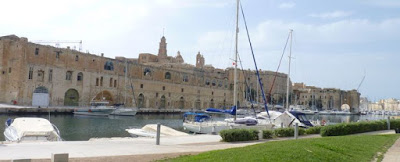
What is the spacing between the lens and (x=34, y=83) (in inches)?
1927

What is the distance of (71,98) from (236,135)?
4544 cm

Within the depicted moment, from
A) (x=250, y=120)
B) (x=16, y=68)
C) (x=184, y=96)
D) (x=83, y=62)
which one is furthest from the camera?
(x=184, y=96)

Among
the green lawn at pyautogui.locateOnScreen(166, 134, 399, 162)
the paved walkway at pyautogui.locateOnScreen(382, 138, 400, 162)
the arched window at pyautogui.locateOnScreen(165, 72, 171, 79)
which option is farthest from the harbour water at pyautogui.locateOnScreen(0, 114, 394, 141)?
the arched window at pyautogui.locateOnScreen(165, 72, 171, 79)

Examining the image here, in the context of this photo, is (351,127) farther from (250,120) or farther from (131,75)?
(131,75)

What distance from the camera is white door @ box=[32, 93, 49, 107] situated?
48.6 m

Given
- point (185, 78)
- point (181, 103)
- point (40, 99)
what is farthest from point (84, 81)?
point (185, 78)

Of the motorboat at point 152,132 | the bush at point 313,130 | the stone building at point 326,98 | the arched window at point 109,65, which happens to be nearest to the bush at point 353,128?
the bush at point 313,130

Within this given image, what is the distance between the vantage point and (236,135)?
47.8 ft

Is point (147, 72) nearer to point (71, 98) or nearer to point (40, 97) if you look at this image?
point (71, 98)

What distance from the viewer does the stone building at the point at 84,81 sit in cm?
4856

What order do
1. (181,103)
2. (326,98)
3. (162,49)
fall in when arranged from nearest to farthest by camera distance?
(181,103), (162,49), (326,98)

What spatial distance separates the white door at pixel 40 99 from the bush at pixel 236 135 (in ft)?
135

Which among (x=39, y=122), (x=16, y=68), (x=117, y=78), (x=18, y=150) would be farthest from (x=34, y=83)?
(x=18, y=150)

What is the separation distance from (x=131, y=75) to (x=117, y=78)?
3414mm
